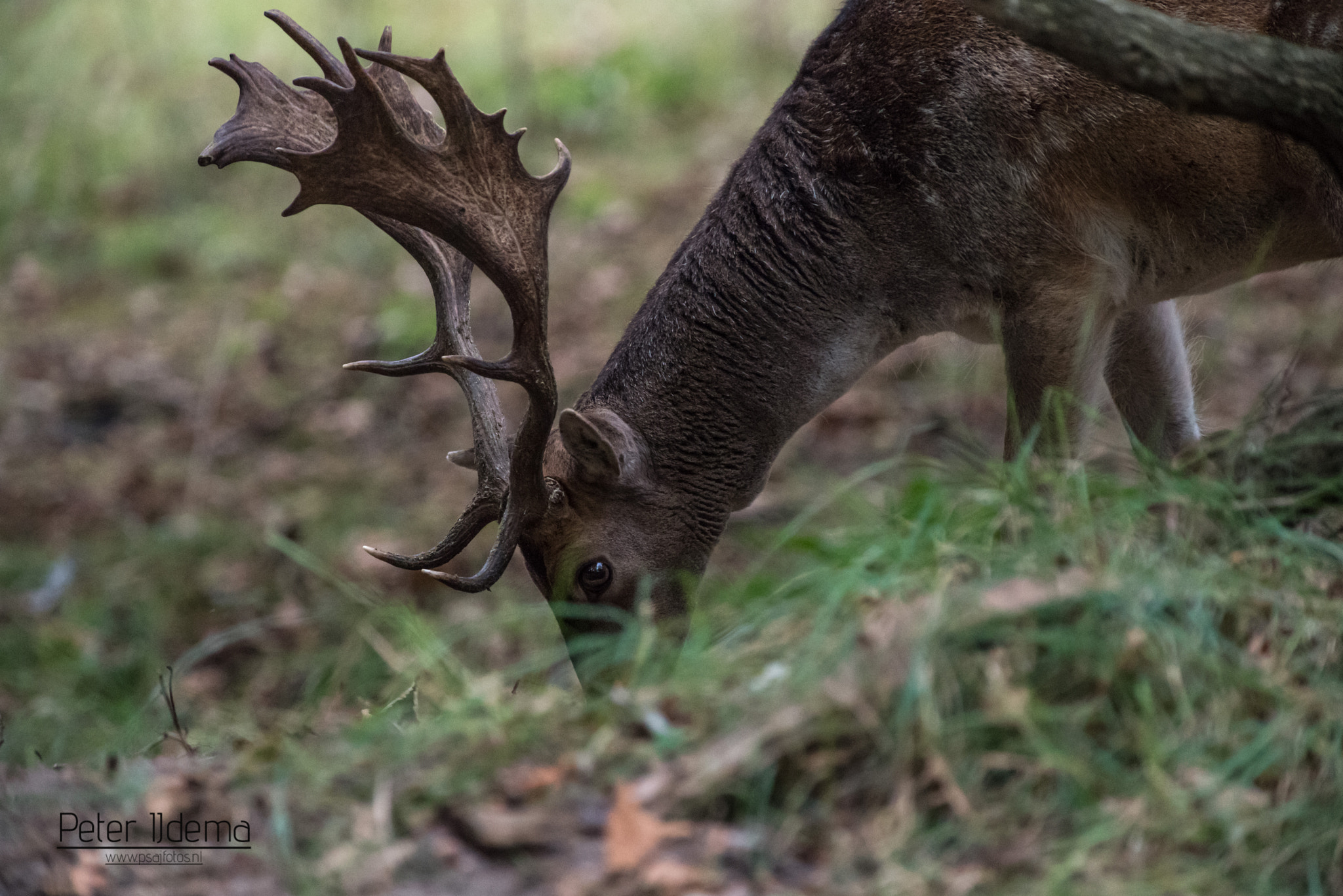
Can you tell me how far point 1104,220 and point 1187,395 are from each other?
952 mm

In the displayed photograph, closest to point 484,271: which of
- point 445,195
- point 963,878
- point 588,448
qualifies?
point 445,195

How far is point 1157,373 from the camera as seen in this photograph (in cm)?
464

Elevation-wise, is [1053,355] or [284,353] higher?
[1053,355]

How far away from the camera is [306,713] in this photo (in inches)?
145

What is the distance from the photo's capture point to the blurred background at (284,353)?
616 centimetres

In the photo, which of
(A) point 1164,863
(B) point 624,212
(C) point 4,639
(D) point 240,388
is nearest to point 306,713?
(A) point 1164,863

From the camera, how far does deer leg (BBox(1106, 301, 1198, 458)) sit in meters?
4.62

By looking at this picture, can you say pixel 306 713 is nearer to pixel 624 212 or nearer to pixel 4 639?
pixel 4 639

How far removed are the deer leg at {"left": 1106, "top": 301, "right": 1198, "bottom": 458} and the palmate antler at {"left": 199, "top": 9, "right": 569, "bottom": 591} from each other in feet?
6.77

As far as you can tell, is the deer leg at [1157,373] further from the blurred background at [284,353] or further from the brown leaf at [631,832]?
the brown leaf at [631,832]

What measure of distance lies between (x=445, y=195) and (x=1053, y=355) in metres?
1.97

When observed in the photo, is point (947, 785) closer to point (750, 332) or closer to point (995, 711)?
point (995, 711)

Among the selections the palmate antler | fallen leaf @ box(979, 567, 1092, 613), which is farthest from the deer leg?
fallen leaf @ box(979, 567, 1092, 613)

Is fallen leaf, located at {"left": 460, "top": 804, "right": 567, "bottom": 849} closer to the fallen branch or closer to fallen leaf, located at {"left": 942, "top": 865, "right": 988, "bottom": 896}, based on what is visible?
fallen leaf, located at {"left": 942, "top": 865, "right": 988, "bottom": 896}
